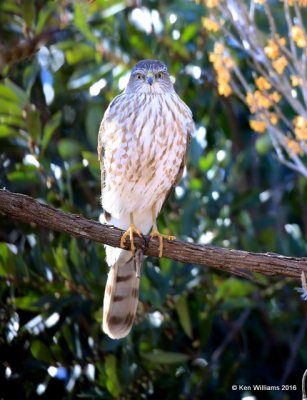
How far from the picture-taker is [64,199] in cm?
580

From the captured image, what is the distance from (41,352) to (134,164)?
4.11 feet

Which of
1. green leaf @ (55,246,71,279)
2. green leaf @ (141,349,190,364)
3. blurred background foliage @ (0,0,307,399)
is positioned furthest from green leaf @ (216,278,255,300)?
green leaf @ (55,246,71,279)

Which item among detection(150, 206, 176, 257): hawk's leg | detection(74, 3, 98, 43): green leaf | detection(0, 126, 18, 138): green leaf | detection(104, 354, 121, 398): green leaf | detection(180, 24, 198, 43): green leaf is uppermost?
detection(180, 24, 198, 43): green leaf

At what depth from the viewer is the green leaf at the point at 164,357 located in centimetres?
553

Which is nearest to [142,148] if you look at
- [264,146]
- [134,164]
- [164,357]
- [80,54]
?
[134,164]

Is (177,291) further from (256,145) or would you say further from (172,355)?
(256,145)

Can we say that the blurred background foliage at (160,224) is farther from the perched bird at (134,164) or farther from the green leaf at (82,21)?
the perched bird at (134,164)

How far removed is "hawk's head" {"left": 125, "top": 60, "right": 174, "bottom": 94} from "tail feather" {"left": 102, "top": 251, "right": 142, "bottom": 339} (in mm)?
1041

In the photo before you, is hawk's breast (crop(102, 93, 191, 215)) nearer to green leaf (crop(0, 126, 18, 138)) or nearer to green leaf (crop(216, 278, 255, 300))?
green leaf (crop(0, 126, 18, 138))

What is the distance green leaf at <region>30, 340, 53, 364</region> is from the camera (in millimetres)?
5500

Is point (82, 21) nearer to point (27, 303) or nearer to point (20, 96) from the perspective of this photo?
point (20, 96)

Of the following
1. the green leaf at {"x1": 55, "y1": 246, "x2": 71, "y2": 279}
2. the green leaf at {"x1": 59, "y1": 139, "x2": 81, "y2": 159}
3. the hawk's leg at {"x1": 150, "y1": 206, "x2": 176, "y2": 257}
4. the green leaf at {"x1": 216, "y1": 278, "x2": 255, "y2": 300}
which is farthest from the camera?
the green leaf at {"x1": 59, "y1": 139, "x2": 81, "y2": 159}

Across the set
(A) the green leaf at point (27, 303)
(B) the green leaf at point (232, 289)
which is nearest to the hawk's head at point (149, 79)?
(B) the green leaf at point (232, 289)

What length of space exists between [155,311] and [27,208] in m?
1.66
